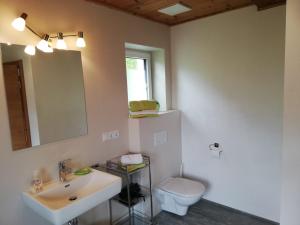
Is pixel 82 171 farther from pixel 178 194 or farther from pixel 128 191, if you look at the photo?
pixel 178 194

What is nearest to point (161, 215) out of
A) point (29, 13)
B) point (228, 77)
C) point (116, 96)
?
point (116, 96)

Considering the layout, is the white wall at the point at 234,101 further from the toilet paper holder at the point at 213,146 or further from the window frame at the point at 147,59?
the window frame at the point at 147,59

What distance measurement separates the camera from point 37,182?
1.65m

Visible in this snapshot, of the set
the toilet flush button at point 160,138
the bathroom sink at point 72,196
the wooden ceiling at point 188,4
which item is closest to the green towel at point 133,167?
the bathroom sink at point 72,196

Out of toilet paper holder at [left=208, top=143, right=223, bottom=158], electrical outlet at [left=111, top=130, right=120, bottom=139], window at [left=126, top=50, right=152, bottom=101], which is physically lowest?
toilet paper holder at [left=208, top=143, right=223, bottom=158]

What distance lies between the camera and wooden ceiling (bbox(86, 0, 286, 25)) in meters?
2.13

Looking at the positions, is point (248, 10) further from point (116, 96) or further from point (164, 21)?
point (116, 96)

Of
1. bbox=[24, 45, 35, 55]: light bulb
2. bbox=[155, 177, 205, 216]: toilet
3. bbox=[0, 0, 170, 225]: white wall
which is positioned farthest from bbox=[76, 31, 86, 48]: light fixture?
bbox=[155, 177, 205, 216]: toilet

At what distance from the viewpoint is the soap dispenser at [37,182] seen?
1635 mm

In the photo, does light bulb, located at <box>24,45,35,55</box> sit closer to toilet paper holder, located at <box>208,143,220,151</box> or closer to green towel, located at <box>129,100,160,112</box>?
green towel, located at <box>129,100,160,112</box>

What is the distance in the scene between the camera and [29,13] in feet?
5.37

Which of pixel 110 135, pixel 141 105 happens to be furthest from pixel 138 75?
pixel 110 135

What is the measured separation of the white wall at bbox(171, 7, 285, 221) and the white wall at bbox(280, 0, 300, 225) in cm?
81

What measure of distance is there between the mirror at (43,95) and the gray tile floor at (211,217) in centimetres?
148
